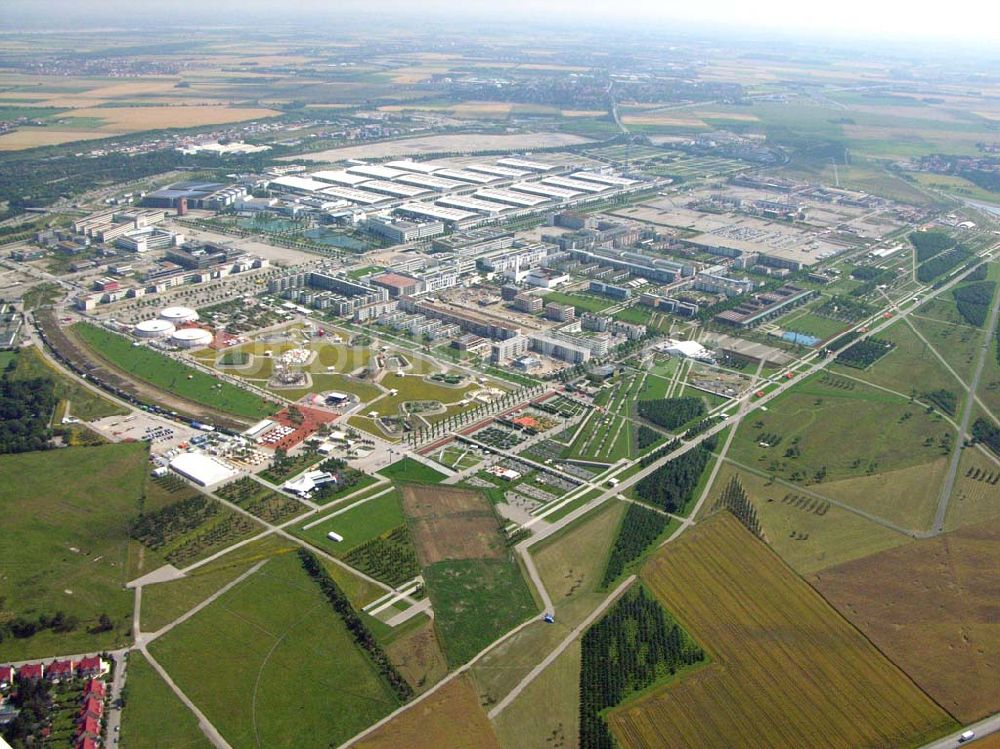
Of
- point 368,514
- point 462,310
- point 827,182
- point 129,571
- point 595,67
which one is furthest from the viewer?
→ point 595,67

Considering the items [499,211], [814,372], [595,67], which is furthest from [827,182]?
[595,67]

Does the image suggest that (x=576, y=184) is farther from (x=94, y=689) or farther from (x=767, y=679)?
(x=94, y=689)

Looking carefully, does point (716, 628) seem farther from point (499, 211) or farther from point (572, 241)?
point (499, 211)

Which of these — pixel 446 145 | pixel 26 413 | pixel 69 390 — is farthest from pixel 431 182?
pixel 26 413

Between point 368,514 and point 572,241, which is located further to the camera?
point 572,241

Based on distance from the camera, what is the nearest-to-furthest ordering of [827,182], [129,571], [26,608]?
[26,608], [129,571], [827,182]

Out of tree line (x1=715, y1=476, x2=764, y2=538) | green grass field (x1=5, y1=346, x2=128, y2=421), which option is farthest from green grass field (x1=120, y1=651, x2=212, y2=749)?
tree line (x1=715, y1=476, x2=764, y2=538)

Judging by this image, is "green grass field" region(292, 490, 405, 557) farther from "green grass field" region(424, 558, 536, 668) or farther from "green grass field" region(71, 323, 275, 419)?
"green grass field" region(71, 323, 275, 419)

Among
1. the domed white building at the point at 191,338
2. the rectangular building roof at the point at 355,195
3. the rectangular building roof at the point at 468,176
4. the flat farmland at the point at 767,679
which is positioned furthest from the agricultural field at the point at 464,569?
the rectangular building roof at the point at 468,176
